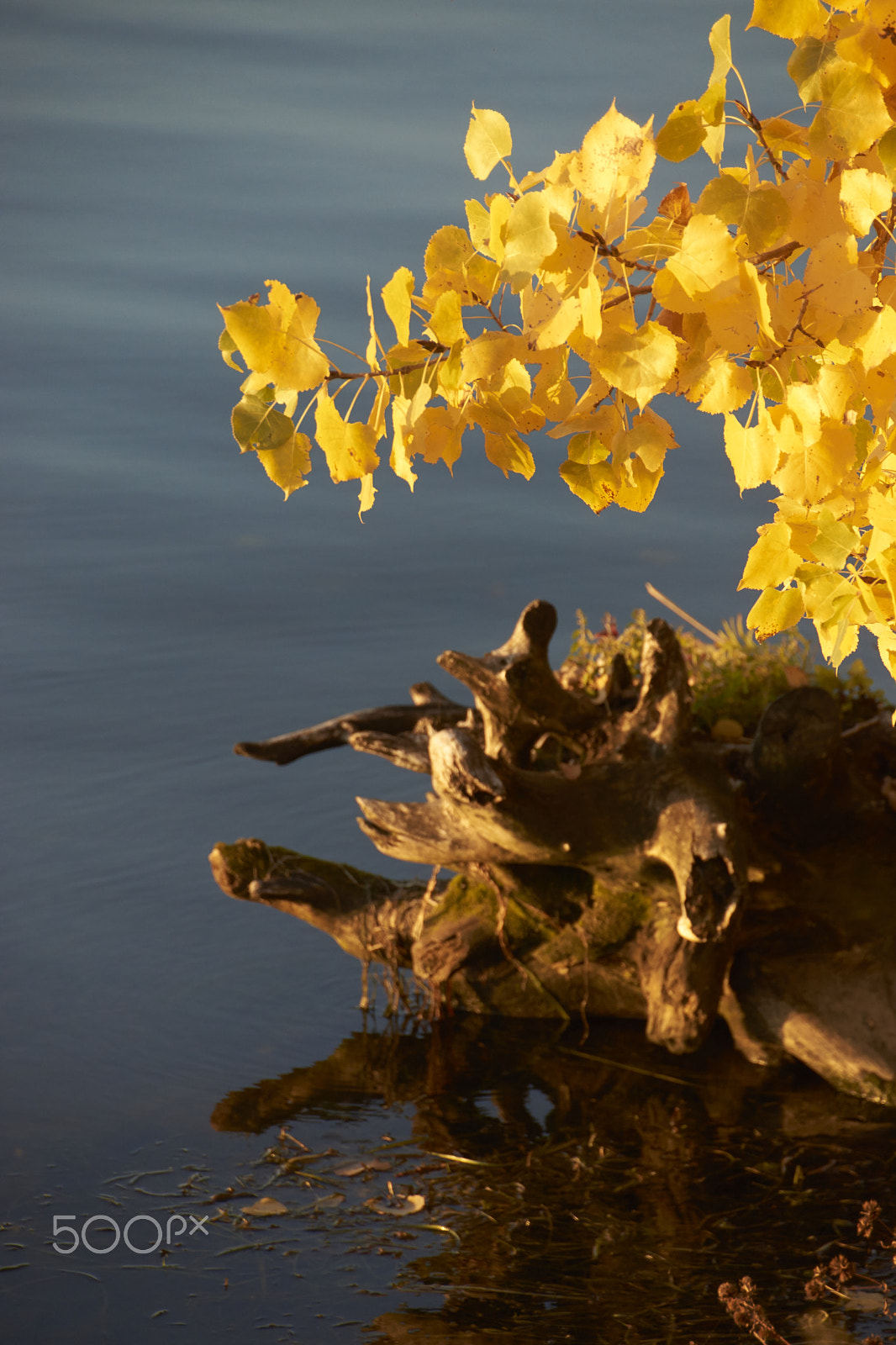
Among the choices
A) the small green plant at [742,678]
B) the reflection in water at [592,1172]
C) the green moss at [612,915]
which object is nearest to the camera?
the reflection in water at [592,1172]

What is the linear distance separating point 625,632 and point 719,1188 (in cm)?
114

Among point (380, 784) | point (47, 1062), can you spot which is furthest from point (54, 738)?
point (47, 1062)

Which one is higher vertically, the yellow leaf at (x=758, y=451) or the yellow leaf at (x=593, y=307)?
the yellow leaf at (x=593, y=307)

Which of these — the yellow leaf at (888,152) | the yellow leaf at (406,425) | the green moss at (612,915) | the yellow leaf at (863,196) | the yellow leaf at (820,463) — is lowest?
the green moss at (612,915)

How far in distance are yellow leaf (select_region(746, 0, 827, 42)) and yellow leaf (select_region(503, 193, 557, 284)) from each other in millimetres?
182

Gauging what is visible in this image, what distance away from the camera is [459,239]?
1.06 m

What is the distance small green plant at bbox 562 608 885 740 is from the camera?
2760 mm

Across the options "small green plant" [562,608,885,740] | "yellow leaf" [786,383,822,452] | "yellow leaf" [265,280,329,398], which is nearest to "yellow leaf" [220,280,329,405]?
"yellow leaf" [265,280,329,398]

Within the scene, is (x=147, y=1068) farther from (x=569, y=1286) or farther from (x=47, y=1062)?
(x=569, y=1286)

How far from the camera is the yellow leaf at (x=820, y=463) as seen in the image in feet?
3.32

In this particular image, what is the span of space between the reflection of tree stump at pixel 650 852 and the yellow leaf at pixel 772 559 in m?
1.19

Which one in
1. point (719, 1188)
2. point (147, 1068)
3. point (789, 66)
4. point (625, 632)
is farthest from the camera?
point (625, 632)

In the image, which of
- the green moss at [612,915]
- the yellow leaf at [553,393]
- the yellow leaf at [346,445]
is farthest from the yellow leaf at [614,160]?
the green moss at [612,915]

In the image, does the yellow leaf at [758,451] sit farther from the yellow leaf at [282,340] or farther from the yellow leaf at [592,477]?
the yellow leaf at [282,340]
